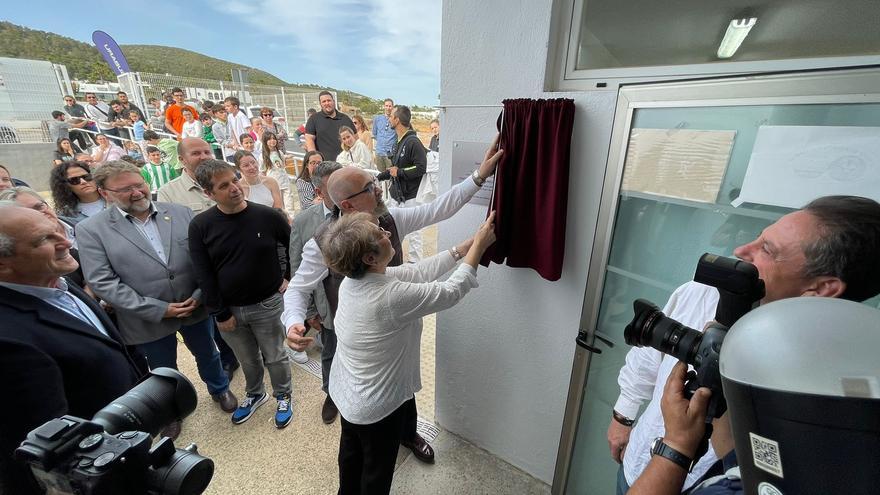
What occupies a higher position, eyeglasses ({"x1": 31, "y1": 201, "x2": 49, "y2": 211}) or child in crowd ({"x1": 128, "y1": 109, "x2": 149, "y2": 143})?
child in crowd ({"x1": 128, "y1": 109, "x2": 149, "y2": 143})

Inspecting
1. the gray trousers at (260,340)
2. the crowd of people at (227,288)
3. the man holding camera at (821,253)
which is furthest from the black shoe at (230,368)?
the man holding camera at (821,253)

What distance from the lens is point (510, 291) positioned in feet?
6.14

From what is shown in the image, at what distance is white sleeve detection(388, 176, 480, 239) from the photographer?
5.78 feet

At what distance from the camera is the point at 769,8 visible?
1225 mm

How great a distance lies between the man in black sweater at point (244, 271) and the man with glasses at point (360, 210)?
52cm

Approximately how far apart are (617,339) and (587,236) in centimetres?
52

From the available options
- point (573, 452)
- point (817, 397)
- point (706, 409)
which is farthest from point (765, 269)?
point (573, 452)

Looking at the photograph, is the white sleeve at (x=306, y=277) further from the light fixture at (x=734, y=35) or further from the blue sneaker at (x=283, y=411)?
the light fixture at (x=734, y=35)

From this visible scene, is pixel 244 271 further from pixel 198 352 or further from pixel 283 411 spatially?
pixel 283 411

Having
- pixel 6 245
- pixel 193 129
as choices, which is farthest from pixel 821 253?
pixel 193 129

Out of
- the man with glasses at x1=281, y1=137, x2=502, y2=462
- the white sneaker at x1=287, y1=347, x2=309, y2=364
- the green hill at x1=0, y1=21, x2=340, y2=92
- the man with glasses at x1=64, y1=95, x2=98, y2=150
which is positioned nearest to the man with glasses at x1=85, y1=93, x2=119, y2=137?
the man with glasses at x1=64, y1=95, x2=98, y2=150

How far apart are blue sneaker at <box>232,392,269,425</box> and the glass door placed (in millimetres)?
2352

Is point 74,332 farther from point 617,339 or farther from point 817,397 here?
point 617,339

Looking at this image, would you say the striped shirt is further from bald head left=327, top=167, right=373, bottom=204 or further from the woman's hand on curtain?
the woman's hand on curtain
